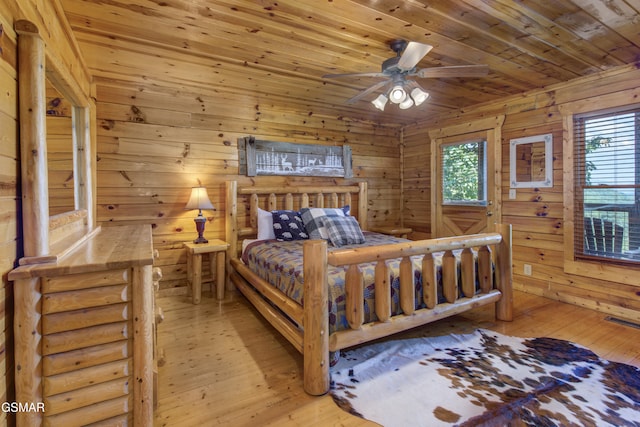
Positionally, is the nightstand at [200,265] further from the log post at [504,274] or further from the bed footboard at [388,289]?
the log post at [504,274]

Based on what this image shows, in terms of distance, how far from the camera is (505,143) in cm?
368

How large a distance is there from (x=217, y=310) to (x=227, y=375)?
1191 mm

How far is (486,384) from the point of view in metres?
1.77

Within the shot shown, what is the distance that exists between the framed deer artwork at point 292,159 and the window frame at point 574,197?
245 cm

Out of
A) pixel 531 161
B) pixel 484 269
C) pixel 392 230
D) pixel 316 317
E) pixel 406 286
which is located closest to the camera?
pixel 316 317

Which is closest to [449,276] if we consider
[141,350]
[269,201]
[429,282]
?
[429,282]

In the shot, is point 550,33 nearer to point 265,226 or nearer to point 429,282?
point 429,282

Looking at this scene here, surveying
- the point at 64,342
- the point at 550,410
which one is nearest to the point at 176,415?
the point at 64,342

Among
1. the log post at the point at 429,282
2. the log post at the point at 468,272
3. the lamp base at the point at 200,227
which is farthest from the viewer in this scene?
the lamp base at the point at 200,227

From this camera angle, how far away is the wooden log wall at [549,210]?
282cm

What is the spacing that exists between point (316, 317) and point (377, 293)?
0.46 meters

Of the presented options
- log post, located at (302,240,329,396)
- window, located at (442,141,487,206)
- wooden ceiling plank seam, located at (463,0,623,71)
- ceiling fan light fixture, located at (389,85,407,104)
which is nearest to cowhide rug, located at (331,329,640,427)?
log post, located at (302,240,329,396)

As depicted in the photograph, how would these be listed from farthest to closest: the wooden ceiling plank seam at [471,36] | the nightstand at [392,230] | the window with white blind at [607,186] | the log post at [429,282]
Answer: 1. the nightstand at [392,230]
2. the window with white blind at [607,186]
3. the log post at [429,282]
4. the wooden ceiling plank seam at [471,36]

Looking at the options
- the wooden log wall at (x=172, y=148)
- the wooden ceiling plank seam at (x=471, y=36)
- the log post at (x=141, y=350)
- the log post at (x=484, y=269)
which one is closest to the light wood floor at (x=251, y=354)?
the log post at (x=141, y=350)
